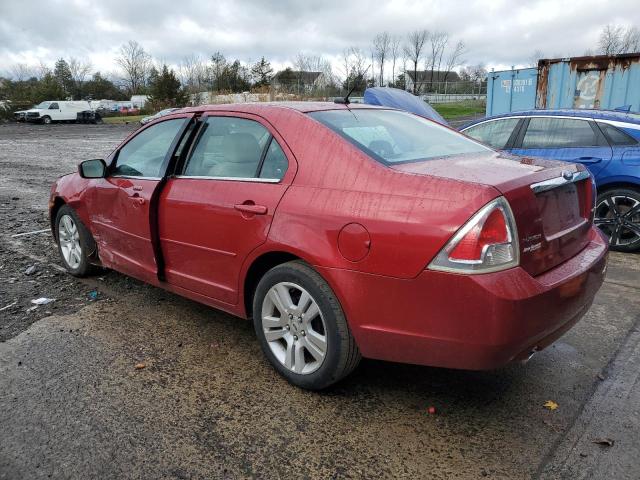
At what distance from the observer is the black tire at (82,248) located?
4.61 meters

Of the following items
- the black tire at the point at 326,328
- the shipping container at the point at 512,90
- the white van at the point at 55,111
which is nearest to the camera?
the black tire at the point at 326,328

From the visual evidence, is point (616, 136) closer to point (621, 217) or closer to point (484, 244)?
point (621, 217)

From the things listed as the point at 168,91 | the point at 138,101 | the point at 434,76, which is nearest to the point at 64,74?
the point at 138,101

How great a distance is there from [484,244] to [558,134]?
4.53m

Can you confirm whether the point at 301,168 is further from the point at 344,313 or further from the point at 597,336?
the point at 597,336

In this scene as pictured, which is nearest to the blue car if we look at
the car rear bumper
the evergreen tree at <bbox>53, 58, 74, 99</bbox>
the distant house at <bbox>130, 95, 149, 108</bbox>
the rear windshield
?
the rear windshield

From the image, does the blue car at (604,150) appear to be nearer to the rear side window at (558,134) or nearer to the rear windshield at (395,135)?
the rear side window at (558,134)

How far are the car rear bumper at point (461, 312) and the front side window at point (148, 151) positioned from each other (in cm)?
185

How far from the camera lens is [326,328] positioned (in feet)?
8.82

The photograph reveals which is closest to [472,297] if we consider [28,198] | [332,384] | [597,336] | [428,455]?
[428,455]

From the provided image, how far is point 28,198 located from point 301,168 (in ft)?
28.3

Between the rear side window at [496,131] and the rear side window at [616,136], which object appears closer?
the rear side window at [616,136]

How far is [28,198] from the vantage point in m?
9.62

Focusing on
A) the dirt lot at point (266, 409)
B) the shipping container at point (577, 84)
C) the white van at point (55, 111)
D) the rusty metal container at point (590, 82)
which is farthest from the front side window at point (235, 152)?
the white van at point (55, 111)
